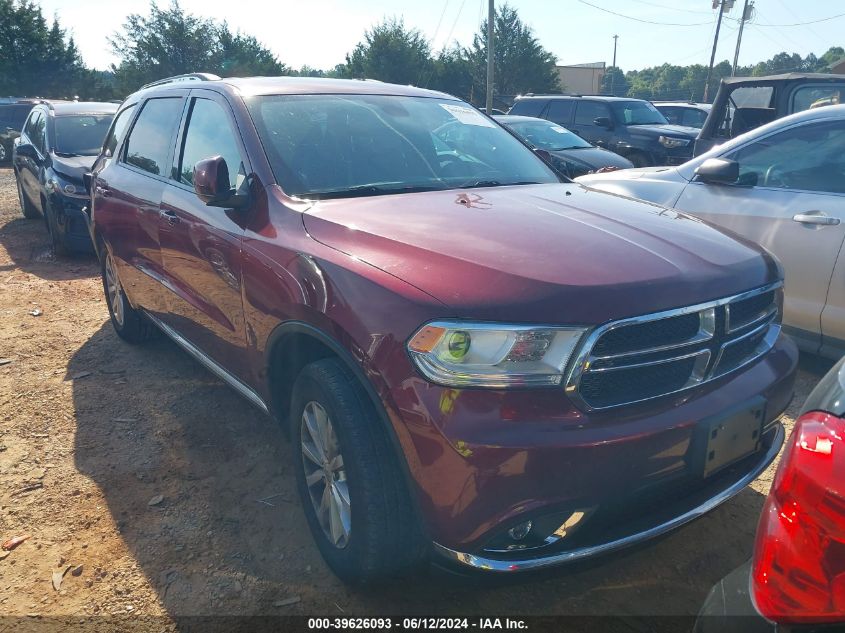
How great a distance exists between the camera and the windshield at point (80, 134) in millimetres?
8602

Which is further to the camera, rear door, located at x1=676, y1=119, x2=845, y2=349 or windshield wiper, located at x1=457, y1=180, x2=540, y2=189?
rear door, located at x1=676, y1=119, x2=845, y2=349

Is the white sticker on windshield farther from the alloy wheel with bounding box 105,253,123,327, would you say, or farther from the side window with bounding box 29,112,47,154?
the side window with bounding box 29,112,47,154

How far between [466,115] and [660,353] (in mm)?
2323

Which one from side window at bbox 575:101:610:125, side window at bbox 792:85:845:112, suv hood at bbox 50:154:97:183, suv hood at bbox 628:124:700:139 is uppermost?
side window at bbox 792:85:845:112

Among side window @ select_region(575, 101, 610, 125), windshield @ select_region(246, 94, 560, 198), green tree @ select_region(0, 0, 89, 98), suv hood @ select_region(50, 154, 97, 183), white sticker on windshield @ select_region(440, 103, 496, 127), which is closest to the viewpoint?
windshield @ select_region(246, 94, 560, 198)

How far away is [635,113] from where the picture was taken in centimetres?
1265

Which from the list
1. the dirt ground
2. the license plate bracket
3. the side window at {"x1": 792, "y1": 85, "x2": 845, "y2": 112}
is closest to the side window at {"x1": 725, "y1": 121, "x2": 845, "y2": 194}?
the dirt ground

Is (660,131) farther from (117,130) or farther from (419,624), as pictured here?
(419,624)

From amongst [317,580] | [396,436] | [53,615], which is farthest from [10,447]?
[396,436]

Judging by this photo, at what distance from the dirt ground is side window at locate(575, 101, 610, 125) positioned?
358 inches

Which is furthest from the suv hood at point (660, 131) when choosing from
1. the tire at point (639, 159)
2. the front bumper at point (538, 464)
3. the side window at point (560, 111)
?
the front bumper at point (538, 464)

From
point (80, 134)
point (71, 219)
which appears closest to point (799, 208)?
point (71, 219)

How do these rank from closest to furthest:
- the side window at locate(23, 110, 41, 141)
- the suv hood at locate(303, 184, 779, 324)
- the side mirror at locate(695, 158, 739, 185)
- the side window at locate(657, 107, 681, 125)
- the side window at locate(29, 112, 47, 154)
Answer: the suv hood at locate(303, 184, 779, 324) → the side mirror at locate(695, 158, 739, 185) → the side window at locate(29, 112, 47, 154) → the side window at locate(23, 110, 41, 141) → the side window at locate(657, 107, 681, 125)

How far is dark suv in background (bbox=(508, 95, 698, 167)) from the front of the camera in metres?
11.6
